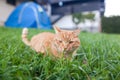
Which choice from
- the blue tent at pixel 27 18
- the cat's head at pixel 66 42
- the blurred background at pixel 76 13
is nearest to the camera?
the cat's head at pixel 66 42

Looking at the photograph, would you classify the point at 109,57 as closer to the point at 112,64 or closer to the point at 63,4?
the point at 112,64

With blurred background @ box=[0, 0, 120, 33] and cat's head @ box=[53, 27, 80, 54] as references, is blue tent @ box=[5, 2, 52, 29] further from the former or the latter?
cat's head @ box=[53, 27, 80, 54]

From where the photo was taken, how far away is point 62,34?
1.96 m

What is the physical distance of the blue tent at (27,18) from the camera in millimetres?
11727

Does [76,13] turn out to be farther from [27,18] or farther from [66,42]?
[66,42]

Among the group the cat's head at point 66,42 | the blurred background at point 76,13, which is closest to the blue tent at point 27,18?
the blurred background at point 76,13

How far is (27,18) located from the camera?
1184cm

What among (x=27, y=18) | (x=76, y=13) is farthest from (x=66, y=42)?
(x=76, y=13)

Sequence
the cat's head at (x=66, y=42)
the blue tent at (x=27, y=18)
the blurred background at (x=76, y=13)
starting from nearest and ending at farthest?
1. the cat's head at (x=66, y=42)
2. the blue tent at (x=27, y=18)
3. the blurred background at (x=76, y=13)

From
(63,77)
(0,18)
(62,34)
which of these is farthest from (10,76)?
(0,18)

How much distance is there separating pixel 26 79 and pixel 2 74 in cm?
14

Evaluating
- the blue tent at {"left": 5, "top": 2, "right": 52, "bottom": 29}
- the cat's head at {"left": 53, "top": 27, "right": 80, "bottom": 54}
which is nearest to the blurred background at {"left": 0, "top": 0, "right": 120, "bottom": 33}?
the blue tent at {"left": 5, "top": 2, "right": 52, "bottom": 29}

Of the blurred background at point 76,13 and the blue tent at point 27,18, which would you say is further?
the blurred background at point 76,13

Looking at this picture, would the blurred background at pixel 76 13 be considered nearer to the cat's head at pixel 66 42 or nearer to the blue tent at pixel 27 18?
the blue tent at pixel 27 18
